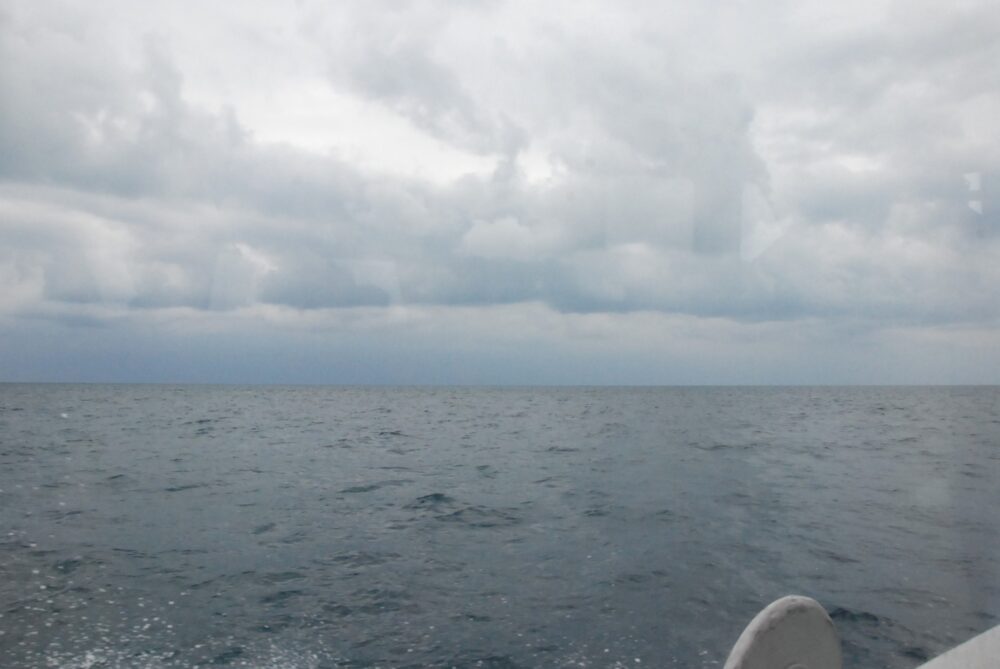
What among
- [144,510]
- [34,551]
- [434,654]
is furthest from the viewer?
[144,510]

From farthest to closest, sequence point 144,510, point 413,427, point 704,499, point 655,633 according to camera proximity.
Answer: point 413,427 < point 704,499 < point 144,510 < point 655,633

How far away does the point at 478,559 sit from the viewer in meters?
11.3

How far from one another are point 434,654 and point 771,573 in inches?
230

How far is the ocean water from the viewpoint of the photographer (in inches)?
305

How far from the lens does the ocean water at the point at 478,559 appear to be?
Result: 7746mm

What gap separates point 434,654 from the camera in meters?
7.43

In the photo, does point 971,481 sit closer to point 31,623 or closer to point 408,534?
point 408,534

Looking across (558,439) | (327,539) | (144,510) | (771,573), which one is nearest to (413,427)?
(558,439)

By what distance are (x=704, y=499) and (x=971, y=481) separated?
30.5ft

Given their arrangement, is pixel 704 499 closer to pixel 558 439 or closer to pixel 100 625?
pixel 100 625

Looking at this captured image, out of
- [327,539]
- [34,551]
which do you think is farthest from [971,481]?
[34,551]

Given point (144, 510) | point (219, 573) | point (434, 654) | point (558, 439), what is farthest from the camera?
point (558, 439)

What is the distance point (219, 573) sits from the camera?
408 inches

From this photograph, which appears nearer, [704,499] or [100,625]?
[100,625]
